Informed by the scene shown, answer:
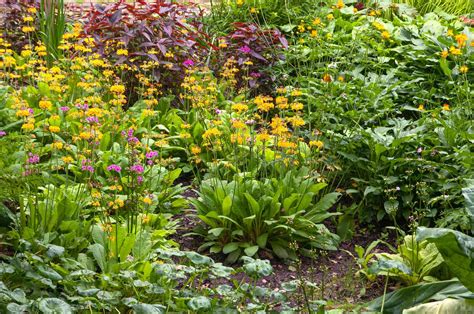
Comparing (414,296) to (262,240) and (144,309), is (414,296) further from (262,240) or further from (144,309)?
(144,309)

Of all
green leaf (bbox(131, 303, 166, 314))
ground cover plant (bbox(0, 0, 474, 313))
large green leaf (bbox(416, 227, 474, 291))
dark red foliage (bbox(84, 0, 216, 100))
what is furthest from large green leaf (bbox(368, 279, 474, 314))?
dark red foliage (bbox(84, 0, 216, 100))

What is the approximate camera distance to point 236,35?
6422 millimetres

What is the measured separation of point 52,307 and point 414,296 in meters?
1.63

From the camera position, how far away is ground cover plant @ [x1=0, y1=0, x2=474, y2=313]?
3.24m

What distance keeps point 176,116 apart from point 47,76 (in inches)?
50.6

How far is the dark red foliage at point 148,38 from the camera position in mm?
5766

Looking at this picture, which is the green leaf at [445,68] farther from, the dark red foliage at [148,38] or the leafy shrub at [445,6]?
the leafy shrub at [445,6]

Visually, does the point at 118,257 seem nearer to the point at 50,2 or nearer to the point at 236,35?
the point at 236,35

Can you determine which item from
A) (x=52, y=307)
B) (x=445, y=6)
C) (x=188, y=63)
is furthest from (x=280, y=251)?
(x=445, y=6)

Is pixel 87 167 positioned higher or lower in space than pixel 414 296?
higher

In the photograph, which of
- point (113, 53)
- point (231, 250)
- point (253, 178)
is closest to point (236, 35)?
point (113, 53)

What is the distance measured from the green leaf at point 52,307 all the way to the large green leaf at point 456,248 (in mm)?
1358

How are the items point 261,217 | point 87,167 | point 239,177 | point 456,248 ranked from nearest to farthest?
1. point 456,248
2. point 87,167
3. point 261,217
4. point 239,177

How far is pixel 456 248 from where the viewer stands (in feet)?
9.84
